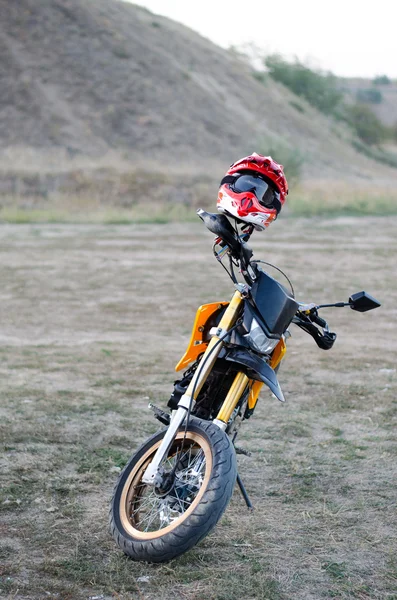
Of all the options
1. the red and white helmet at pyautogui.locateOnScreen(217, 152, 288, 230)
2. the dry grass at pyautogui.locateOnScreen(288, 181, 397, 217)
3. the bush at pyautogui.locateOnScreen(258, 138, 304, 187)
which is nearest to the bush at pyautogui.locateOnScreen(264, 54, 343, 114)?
the bush at pyautogui.locateOnScreen(258, 138, 304, 187)

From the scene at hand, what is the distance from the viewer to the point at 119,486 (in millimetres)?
3938

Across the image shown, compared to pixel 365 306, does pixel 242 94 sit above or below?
below

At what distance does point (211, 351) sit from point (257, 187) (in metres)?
0.84

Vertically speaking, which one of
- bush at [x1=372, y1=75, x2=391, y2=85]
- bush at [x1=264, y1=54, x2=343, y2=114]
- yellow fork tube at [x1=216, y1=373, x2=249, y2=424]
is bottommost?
bush at [x1=372, y1=75, x2=391, y2=85]

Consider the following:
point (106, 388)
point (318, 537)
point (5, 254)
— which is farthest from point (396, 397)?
point (5, 254)

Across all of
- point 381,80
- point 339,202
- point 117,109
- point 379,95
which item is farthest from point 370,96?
point 339,202

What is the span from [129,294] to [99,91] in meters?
39.5

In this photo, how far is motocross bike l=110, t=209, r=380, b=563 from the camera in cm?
367

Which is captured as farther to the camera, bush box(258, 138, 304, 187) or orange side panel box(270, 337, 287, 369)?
bush box(258, 138, 304, 187)

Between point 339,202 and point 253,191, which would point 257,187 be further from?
point 339,202

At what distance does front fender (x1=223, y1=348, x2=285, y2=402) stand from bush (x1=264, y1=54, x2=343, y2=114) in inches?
3152

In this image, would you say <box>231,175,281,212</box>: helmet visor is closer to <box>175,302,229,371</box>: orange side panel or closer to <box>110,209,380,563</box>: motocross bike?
<box>110,209,380,563</box>: motocross bike

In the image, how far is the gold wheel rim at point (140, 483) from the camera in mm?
3604

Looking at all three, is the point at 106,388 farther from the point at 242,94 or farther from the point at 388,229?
the point at 242,94
